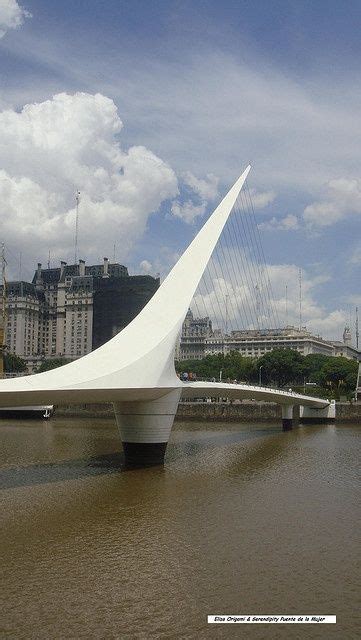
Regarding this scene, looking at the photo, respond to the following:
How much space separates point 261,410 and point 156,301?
87.6 feet

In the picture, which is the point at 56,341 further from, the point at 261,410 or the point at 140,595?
the point at 140,595

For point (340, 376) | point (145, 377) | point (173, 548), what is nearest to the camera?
point (173, 548)

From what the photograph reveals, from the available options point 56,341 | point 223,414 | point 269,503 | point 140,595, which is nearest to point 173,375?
point 269,503

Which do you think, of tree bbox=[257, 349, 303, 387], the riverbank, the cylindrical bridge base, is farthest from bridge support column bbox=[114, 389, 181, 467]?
tree bbox=[257, 349, 303, 387]

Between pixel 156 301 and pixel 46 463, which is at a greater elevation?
pixel 156 301

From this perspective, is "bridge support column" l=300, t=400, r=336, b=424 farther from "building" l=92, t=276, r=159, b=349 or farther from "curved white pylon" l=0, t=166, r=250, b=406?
"building" l=92, t=276, r=159, b=349

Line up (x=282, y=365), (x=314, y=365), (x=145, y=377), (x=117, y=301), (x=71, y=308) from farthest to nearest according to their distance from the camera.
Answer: (x=71, y=308), (x=117, y=301), (x=314, y=365), (x=282, y=365), (x=145, y=377)

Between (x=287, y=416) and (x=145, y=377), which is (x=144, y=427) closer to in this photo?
(x=145, y=377)

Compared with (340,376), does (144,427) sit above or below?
below

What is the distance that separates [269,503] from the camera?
13.8 metres

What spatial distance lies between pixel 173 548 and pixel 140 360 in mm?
7581

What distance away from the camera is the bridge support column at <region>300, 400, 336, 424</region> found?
147 feet

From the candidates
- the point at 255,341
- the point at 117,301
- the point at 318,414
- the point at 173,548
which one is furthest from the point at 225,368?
the point at 173,548

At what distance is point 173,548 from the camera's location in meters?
10.2
